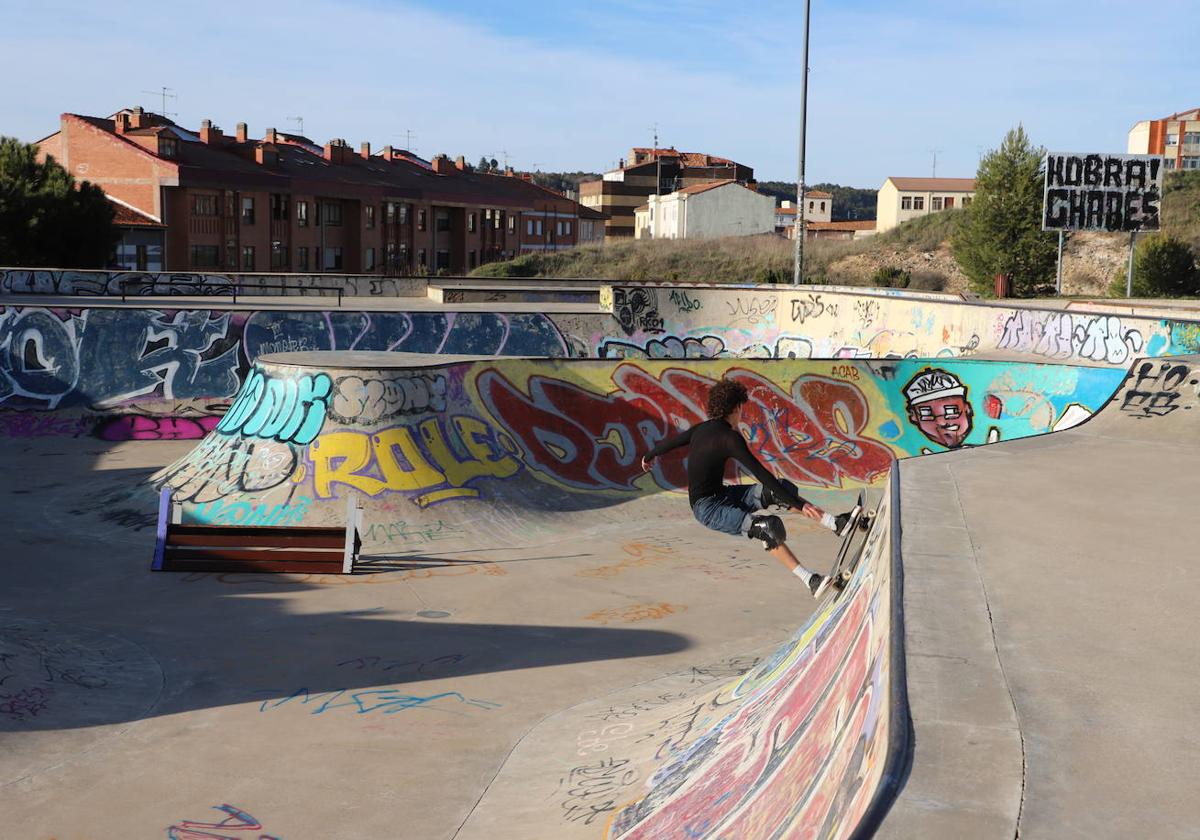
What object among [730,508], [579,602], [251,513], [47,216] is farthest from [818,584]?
[47,216]

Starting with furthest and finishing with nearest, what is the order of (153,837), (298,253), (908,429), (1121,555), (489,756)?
1. (298,253)
2. (908,429)
3. (489,756)
4. (153,837)
5. (1121,555)

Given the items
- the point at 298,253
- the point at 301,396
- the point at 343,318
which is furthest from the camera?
the point at 298,253

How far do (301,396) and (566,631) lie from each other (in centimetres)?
637

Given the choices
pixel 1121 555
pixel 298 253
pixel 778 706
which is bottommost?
pixel 778 706

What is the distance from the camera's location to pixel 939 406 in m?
17.8

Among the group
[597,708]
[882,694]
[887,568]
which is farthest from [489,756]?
[882,694]

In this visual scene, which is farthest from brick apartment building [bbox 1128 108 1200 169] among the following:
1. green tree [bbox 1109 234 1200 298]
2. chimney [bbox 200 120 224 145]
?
chimney [bbox 200 120 224 145]

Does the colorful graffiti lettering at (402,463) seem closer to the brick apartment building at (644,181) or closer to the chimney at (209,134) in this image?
the chimney at (209,134)

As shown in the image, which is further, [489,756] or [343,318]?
[343,318]

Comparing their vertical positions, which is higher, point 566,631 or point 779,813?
point 779,813

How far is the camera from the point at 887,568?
17.4 ft

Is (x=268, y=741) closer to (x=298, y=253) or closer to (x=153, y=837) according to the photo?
(x=153, y=837)

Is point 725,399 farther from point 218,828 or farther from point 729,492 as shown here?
point 218,828

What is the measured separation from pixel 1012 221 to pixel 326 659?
143 feet
